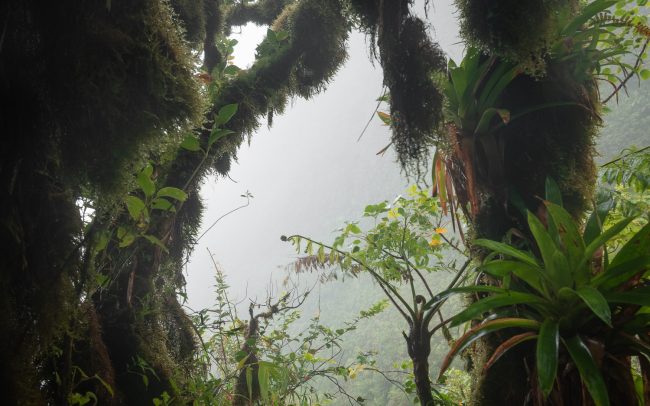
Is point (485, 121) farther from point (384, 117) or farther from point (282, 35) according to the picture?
point (282, 35)

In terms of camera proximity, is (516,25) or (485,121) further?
(485,121)

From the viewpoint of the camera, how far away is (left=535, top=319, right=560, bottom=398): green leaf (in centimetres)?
117

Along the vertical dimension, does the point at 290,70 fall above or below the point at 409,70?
above

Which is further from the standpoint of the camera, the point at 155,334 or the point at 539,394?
the point at 155,334

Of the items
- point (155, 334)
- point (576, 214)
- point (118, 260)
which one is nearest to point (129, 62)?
point (118, 260)

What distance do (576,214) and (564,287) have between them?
63 cm

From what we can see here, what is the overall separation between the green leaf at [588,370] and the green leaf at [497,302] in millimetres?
160

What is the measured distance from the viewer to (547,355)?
122 cm

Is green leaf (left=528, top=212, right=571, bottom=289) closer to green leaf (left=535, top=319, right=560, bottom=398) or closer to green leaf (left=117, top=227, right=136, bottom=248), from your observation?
green leaf (left=535, top=319, right=560, bottom=398)

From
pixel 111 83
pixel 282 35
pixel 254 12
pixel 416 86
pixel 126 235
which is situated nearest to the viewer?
pixel 111 83

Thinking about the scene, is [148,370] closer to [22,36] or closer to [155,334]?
[155,334]

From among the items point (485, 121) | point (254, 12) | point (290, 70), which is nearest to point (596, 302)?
point (485, 121)

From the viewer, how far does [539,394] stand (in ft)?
4.39

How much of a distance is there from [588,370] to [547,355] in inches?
5.0
